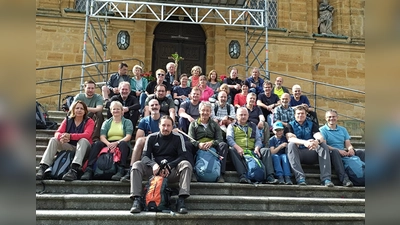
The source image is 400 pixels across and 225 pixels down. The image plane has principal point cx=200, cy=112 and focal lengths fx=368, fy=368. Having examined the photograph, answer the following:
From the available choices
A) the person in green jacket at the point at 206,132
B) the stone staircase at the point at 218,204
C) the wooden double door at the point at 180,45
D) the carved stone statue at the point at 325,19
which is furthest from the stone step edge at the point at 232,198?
the carved stone statue at the point at 325,19

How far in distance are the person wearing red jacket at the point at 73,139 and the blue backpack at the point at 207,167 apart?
181 cm

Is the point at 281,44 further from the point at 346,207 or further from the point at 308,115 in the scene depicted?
the point at 346,207

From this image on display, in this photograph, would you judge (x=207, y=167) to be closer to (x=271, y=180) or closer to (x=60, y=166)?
(x=271, y=180)

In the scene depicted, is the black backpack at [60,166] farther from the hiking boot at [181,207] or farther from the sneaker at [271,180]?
the sneaker at [271,180]

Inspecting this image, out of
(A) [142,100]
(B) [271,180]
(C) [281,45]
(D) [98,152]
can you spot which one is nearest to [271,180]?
(B) [271,180]

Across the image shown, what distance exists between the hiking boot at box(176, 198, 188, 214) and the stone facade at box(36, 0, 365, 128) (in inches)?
380

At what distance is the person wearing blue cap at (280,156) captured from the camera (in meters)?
6.21

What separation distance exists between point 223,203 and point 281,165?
1.40 metres

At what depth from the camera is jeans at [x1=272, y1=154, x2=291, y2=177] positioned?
6.24m

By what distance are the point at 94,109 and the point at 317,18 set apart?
41.2ft

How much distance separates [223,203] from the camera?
5.52m

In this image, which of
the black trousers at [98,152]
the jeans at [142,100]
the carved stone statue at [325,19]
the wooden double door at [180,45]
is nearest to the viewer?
the black trousers at [98,152]

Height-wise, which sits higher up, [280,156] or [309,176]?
[280,156]
